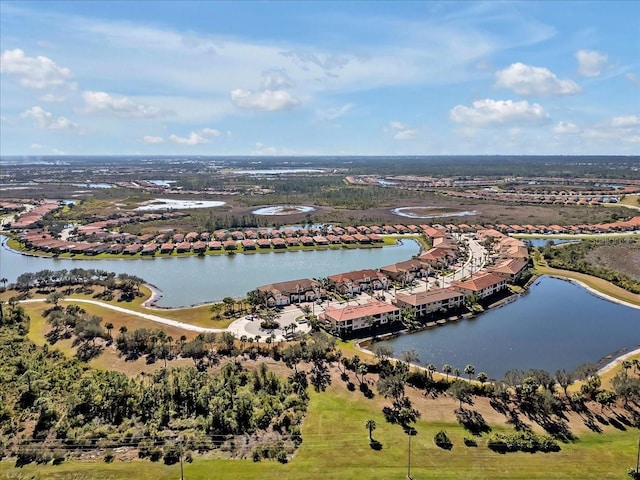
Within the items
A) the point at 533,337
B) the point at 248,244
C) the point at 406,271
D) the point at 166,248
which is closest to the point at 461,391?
the point at 533,337

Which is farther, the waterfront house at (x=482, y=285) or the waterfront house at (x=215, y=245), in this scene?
the waterfront house at (x=215, y=245)

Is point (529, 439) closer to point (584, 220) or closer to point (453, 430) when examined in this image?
point (453, 430)

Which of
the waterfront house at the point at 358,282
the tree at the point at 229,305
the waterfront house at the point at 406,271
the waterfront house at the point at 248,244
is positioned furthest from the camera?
the waterfront house at the point at 248,244

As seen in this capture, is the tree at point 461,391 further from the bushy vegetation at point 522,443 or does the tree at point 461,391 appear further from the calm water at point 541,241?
the calm water at point 541,241

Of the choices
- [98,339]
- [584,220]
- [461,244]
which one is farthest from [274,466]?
[584,220]

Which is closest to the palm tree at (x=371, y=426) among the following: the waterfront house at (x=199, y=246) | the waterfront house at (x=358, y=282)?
the waterfront house at (x=358, y=282)

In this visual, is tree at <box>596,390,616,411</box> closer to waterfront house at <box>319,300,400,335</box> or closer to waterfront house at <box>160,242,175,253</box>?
waterfront house at <box>319,300,400,335</box>
